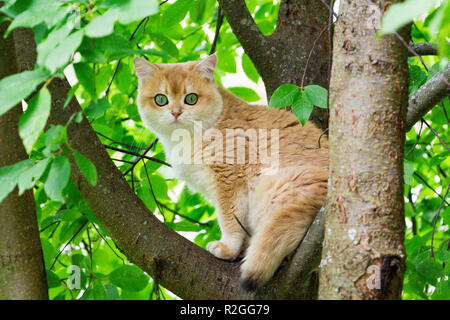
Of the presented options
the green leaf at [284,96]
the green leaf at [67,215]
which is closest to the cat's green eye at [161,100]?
the green leaf at [67,215]

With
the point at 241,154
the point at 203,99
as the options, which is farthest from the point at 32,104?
the point at 203,99

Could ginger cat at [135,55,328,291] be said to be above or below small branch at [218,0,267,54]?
below

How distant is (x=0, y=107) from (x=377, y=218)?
1137 mm

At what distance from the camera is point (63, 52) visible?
46.1 inches

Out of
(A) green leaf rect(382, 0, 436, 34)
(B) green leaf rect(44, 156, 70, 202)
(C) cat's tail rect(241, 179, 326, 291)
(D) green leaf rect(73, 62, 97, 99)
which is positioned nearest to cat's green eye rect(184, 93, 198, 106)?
(C) cat's tail rect(241, 179, 326, 291)

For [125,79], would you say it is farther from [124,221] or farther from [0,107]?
[0,107]

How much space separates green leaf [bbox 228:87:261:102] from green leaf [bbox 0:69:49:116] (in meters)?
2.31

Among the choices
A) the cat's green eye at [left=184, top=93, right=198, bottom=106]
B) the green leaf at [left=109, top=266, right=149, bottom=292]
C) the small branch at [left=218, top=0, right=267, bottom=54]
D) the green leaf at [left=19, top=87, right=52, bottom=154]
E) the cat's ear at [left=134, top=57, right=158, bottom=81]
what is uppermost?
the small branch at [left=218, top=0, right=267, bottom=54]

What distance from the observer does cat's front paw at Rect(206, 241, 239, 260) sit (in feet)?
8.57

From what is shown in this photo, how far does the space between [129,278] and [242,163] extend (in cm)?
93

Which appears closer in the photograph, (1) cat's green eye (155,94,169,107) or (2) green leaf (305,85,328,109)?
(2) green leaf (305,85,328,109)

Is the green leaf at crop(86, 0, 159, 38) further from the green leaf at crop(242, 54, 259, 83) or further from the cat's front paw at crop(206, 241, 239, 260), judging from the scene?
the green leaf at crop(242, 54, 259, 83)

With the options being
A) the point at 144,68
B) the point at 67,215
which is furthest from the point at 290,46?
the point at 67,215

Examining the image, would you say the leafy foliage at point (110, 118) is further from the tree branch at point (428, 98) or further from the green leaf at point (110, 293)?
the tree branch at point (428, 98)
